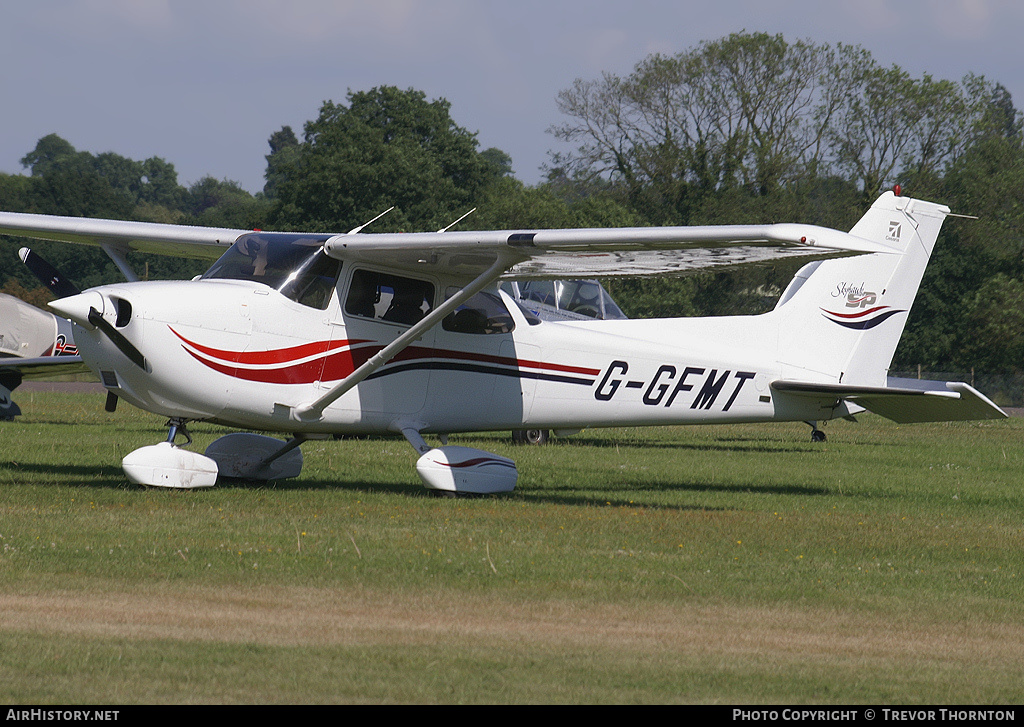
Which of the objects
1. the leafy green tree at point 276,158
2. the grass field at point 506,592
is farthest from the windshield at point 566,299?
the leafy green tree at point 276,158

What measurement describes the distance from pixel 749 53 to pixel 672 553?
4986cm

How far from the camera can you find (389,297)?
11570 millimetres

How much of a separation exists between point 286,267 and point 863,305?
802cm

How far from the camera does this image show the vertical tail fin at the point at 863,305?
584 inches

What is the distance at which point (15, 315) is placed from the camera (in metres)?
24.7

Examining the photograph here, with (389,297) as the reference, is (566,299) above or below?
below

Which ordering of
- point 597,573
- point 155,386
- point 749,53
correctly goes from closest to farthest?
1. point 597,573
2. point 155,386
3. point 749,53

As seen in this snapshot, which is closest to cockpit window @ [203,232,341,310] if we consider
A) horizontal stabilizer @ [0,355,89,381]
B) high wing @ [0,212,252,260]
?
high wing @ [0,212,252,260]

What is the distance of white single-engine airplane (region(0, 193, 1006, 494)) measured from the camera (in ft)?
33.4

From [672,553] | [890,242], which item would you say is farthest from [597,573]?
[890,242]

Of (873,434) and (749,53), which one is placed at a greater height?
(749,53)

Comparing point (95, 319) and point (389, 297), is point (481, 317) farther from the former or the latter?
point (95, 319)

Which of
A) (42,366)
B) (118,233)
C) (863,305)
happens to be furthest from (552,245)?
(42,366)
